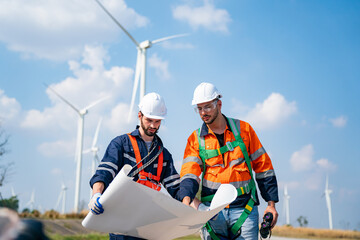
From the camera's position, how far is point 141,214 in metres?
3.64

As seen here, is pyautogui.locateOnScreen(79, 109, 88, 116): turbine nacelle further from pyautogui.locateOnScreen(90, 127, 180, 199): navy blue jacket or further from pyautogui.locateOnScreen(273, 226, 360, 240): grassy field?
pyautogui.locateOnScreen(90, 127, 180, 199): navy blue jacket

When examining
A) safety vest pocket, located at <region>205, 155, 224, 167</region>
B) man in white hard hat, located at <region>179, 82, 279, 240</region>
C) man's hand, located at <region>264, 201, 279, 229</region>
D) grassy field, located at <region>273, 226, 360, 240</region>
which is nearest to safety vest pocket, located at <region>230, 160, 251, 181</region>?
man in white hard hat, located at <region>179, 82, 279, 240</region>

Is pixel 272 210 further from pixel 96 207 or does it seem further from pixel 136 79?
pixel 136 79

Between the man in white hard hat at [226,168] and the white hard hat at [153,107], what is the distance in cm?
55

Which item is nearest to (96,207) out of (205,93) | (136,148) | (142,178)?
(142,178)

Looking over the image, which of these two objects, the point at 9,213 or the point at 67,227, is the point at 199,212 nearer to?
the point at 9,213

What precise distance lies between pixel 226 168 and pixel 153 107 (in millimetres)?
1208

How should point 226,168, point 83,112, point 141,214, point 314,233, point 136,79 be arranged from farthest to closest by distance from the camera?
1. point 83,112
2. point 314,233
3. point 136,79
4. point 226,168
5. point 141,214

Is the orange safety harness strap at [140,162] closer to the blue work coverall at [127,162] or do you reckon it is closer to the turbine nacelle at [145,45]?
the blue work coverall at [127,162]

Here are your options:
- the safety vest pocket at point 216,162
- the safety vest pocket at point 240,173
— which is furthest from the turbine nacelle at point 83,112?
the safety vest pocket at point 240,173

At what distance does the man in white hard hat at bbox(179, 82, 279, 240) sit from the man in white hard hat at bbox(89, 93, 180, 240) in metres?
0.24

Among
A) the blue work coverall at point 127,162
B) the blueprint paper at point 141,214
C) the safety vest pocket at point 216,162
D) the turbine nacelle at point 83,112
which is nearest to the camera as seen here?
the blueprint paper at point 141,214

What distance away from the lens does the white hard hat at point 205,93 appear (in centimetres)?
512

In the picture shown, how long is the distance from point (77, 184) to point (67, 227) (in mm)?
15499
